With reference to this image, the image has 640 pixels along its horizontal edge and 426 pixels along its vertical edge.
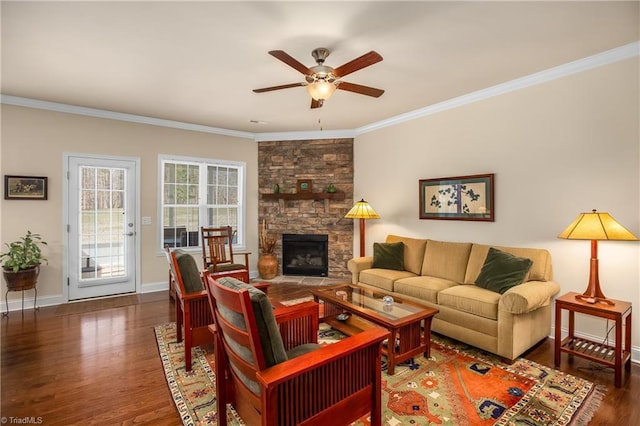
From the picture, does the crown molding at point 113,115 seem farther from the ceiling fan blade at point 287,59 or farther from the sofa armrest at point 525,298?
the sofa armrest at point 525,298

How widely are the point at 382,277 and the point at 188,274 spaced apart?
2.28 metres

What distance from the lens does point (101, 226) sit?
4578mm

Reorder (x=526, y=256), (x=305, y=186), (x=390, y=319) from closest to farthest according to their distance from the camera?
1. (x=390, y=319)
2. (x=526, y=256)
3. (x=305, y=186)

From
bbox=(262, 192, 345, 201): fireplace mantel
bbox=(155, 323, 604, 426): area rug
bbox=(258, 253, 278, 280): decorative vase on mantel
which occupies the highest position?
bbox=(262, 192, 345, 201): fireplace mantel

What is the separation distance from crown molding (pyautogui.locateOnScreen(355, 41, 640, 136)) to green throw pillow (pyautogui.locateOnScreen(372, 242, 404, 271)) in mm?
1945

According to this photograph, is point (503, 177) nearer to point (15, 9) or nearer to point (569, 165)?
point (569, 165)

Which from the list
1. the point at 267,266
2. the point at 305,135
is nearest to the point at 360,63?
the point at 305,135

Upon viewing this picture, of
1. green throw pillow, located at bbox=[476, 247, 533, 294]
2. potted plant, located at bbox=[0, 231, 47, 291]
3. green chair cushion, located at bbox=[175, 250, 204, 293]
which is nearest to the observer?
green chair cushion, located at bbox=[175, 250, 204, 293]

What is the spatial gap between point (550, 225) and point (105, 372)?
440 centimetres

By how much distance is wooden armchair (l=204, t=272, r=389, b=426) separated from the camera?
1.31 metres

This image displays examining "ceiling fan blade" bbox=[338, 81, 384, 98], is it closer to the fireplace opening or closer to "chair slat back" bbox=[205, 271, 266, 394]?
"chair slat back" bbox=[205, 271, 266, 394]

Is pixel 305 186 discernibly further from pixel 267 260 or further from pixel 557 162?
pixel 557 162

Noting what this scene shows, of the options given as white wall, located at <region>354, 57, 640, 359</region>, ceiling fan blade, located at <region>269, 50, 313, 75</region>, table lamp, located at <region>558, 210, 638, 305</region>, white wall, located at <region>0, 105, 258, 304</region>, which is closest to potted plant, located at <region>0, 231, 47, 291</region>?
white wall, located at <region>0, 105, 258, 304</region>

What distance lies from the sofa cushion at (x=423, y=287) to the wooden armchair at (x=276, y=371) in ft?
5.76
